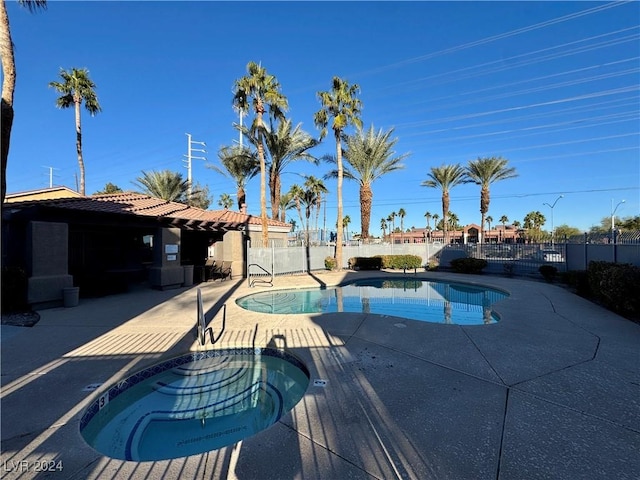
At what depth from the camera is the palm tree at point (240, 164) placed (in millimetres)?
20828

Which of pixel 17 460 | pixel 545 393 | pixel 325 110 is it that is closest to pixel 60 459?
pixel 17 460

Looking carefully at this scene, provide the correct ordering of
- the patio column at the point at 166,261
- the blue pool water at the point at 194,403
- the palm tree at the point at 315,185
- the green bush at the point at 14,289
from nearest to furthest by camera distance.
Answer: the blue pool water at the point at 194,403 → the green bush at the point at 14,289 → the patio column at the point at 166,261 → the palm tree at the point at 315,185

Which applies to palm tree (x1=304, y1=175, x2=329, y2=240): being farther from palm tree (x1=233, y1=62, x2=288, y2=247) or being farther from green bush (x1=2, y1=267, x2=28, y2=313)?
green bush (x1=2, y1=267, x2=28, y2=313)

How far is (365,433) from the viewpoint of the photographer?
2.83 meters

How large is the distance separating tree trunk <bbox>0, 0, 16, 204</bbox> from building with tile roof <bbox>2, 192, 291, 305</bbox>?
2769 millimetres

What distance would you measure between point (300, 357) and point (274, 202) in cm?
1776

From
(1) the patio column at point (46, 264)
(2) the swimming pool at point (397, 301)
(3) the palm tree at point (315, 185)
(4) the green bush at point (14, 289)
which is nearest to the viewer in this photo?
(4) the green bush at point (14, 289)

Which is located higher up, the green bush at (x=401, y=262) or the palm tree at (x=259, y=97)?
the palm tree at (x=259, y=97)

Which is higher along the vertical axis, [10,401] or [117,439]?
[10,401]

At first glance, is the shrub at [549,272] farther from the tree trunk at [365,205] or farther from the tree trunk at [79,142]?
the tree trunk at [79,142]

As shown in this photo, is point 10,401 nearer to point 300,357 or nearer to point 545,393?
point 300,357

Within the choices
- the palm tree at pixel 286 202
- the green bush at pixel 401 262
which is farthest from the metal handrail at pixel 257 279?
the palm tree at pixel 286 202

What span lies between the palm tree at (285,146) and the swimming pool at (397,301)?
9.71 metres

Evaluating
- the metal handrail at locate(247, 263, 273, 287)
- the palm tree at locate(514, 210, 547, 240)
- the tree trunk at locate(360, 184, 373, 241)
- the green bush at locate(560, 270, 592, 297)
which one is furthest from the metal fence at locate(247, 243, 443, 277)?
the palm tree at locate(514, 210, 547, 240)
